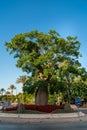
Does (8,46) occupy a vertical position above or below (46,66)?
above

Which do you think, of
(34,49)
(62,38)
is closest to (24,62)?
(34,49)

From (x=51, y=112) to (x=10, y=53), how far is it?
1092 centimetres

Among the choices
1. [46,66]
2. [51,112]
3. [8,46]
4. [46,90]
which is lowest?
[51,112]

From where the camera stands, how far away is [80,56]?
47.5 meters

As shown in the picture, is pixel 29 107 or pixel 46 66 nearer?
pixel 29 107

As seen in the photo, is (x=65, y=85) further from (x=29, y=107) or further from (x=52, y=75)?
(x=29, y=107)

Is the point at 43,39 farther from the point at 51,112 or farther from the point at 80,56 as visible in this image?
the point at 51,112

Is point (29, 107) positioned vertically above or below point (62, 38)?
below

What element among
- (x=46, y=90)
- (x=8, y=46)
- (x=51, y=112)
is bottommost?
(x=51, y=112)

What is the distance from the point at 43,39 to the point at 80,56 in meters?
6.07

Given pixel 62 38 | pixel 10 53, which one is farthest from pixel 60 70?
pixel 10 53

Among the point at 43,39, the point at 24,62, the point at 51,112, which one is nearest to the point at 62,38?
the point at 43,39

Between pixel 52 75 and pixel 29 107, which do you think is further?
pixel 52 75

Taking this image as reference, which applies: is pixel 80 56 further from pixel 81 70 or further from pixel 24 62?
pixel 24 62
